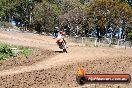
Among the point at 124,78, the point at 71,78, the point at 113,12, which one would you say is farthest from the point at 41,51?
the point at 113,12

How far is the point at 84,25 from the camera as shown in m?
86.0

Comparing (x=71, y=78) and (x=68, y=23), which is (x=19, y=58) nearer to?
(x=71, y=78)

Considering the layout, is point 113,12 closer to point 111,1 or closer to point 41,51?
point 111,1

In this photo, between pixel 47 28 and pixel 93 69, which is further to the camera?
pixel 47 28

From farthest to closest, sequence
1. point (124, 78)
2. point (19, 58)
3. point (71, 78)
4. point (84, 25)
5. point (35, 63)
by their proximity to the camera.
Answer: point (84, 25), point (19, 58), point (35, 63), point (71, 78), point (124, 78)

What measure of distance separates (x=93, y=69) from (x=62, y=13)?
67522 millimetres

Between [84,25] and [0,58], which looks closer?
[0,58]

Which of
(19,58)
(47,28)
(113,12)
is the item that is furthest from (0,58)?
(47,28)

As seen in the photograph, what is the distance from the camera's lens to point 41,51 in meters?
31.6

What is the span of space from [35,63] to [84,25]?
61172 mm

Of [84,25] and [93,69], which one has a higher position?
[93,69]

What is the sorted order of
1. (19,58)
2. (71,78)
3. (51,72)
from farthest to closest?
(19,58), (51,72), (71,78)

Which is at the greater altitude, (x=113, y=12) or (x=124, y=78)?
(x=124, y=78)

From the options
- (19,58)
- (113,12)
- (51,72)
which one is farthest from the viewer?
(113,12)
